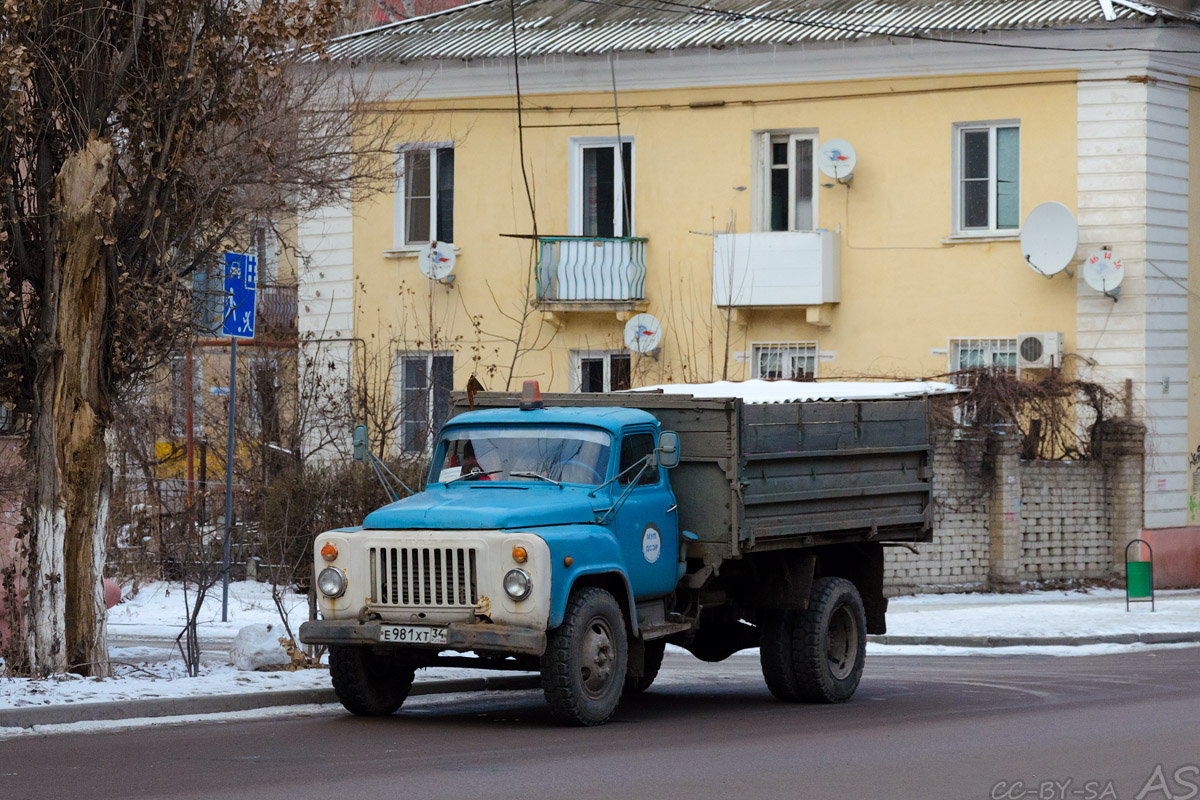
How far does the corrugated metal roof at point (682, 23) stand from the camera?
27219mm

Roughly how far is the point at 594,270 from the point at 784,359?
3479 millimetres

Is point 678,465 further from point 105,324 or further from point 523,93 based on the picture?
point 523,93

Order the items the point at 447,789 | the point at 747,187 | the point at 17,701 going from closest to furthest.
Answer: the point at 447,789
the point at 17,701
the point at 747,187

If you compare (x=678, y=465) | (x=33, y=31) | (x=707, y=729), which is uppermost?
(x=33, y=31)

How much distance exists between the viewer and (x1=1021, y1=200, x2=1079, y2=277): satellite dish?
26281 millimetres

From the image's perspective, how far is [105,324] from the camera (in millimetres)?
13359

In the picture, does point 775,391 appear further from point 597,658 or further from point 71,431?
point 71,431

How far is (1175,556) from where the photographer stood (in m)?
27.2

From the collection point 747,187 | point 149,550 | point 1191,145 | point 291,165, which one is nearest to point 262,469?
point 149,550

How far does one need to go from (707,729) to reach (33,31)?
22.5 ft

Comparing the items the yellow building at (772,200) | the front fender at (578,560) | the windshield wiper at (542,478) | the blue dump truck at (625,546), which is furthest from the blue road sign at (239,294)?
the yellow building at (772,200)

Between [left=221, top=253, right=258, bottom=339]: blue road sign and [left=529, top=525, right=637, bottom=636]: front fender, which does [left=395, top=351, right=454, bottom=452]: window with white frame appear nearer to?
[left=221, top=253, right=258, bottom=339]: blue road sign

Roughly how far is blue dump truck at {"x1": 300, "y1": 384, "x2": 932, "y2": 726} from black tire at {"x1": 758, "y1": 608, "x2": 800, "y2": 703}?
12 millimetres

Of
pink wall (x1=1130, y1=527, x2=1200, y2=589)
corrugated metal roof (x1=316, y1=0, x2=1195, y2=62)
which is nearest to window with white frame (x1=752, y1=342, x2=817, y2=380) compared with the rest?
corrugated metal roof (x1=316, y1=0, x2=1195, y2=62)
